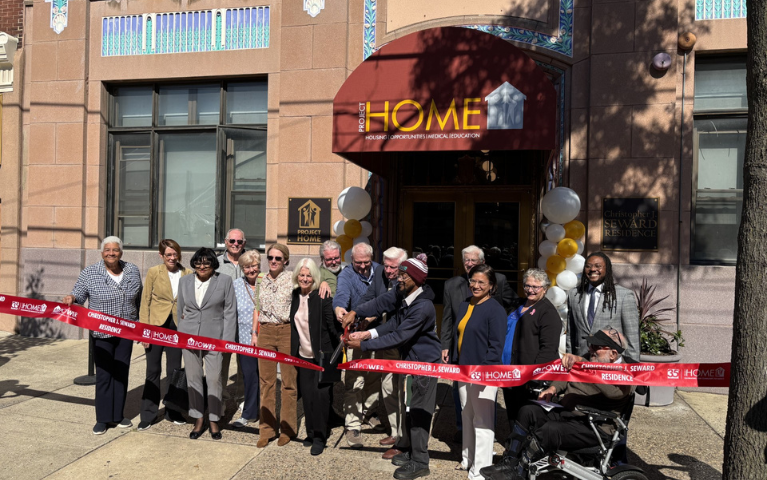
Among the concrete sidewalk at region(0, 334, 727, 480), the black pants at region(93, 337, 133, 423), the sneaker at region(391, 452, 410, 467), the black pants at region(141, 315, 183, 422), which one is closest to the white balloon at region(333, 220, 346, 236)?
the concrete sidewalk at region(0, 334, 727, 480)

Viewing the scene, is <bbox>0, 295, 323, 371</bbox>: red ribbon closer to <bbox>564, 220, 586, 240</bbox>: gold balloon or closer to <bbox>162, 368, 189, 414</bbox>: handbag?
<bbox>162, 368, 189, 414</bbox>: handbag

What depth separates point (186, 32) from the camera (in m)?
10.1

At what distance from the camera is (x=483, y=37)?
278 inches

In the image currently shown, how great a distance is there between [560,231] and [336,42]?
4.61 meters

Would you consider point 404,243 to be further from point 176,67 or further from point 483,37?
point 176,67

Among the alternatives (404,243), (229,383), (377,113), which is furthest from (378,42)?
(229,383)

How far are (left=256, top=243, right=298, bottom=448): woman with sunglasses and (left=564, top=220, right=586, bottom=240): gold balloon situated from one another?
4182mm

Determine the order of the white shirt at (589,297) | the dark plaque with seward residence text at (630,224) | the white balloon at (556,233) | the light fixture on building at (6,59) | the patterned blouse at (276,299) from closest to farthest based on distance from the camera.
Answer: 1. the white shirt at (589,297)
2. the patterned blouse at (276,299)
3. the white balloon at (556,233)
4. the dark plaque with seward residence text at (630,224)
5. the light fixture on building at (6,59)

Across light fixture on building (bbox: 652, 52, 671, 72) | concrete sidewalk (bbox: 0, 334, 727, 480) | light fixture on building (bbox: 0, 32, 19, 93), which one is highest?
light fixture on building (bbox: 0, 32, 19, 93)

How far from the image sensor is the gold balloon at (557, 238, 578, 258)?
25.5 feet

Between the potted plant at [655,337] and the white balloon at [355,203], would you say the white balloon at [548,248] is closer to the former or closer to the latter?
the potted plant at [655,337]

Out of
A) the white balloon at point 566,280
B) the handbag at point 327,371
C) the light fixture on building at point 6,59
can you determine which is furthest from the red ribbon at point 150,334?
the light fixture on building at point 6,59

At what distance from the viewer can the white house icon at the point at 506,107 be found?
22.2 feet

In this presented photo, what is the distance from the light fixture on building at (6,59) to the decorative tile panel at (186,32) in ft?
5.54
